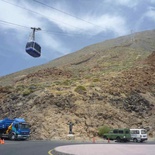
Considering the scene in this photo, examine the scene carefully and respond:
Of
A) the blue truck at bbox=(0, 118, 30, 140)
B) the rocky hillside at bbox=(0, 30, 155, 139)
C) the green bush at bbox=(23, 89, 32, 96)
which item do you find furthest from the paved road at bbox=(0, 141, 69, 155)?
the green bush at bbox=(23, 89, 32, 96)

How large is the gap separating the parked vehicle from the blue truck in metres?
11.0

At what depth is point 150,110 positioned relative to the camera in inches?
1975

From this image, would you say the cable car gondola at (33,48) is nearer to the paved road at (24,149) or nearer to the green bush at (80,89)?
the paved road at (24,149)

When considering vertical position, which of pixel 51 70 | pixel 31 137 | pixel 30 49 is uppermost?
pixel 51 70

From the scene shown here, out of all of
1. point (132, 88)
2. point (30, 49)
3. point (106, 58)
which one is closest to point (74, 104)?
point (132, 88)

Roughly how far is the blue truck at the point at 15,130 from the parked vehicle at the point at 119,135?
36.1ft

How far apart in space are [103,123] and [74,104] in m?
5.95

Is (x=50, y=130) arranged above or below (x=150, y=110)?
below

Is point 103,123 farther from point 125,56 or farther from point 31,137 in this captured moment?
point 125,56

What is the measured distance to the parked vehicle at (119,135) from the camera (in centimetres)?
3891

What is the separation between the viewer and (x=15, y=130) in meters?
40.0

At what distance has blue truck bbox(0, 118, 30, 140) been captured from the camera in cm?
3975

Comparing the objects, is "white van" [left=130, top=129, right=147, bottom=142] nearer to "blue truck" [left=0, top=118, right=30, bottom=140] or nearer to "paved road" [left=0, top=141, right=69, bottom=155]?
"blue truck" [left=0, top=118, right=30, bottom=140]

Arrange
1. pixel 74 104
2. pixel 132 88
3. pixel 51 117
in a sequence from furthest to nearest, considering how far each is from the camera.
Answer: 1. pixel 132 88
2. pixel 74 104
3. pixel 51 117
